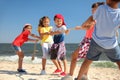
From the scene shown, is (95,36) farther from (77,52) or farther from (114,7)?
(77,52)

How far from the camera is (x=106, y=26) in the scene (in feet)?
15.5

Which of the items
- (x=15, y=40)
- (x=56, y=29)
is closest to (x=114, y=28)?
(x=56, y=29)

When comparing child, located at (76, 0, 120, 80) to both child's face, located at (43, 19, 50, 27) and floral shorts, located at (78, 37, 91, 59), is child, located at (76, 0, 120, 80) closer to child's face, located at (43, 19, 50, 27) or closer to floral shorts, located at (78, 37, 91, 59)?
floral shorts, located at (78, 37, 91, 59)

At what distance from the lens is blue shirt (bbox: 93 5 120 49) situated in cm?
468

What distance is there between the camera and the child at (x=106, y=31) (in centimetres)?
469

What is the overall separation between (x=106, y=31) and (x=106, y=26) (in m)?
0.08

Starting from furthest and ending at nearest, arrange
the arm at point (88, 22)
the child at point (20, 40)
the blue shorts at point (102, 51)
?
the child at point (20, 40)
the arm at point (88, 22)
the blue shorts at point (102, 51)

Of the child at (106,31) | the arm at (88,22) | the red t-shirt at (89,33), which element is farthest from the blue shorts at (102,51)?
the red t-shirt at (89,33)

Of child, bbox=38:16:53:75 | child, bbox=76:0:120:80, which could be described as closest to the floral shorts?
child, bbox=76:0:120:80

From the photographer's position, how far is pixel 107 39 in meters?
4.81

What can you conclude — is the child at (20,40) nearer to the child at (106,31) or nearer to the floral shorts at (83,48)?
the floral shorts at (83,48)

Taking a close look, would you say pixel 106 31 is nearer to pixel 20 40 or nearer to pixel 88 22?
pixel 88 22

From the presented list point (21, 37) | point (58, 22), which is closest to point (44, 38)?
point (58, 22)

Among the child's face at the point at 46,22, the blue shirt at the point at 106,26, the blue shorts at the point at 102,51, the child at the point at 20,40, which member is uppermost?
the blue shirt at the point at 106,26
